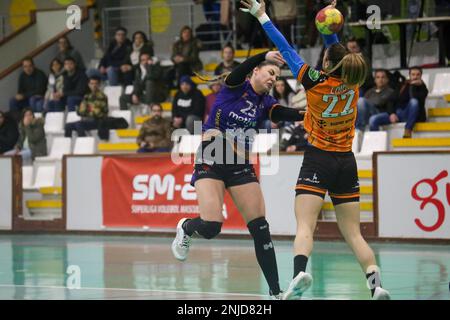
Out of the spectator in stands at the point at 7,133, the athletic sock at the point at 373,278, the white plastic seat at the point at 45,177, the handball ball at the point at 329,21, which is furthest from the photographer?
the spectator in stands at the point at 7,133

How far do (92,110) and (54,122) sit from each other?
1760mm

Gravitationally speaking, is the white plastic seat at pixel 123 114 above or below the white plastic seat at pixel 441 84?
below

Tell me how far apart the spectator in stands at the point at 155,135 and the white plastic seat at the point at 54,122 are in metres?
3.68

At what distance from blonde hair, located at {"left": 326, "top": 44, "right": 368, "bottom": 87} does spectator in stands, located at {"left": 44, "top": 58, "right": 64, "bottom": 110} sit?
15.0 meters

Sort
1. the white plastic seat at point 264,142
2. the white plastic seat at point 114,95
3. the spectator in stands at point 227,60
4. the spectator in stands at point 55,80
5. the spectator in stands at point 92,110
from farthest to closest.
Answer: the spectator in stands at point 55,80, the white plastic seat at point 114,95, the spectator in stands at point 92,110, the spectator in stands at point 227,60, the white plastic seat at point 264,142

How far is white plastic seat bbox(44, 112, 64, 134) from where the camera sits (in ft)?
75.5

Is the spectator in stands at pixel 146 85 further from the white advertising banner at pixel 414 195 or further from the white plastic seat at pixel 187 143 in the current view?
the white advertising banner at pixel 414 195

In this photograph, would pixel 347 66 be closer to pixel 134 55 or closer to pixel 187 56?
pixel 187 56

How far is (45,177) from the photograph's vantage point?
2119cm

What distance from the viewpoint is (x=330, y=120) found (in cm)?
906

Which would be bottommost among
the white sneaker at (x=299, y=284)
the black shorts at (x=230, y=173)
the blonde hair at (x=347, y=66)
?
the white sneaker at (x=299, y=284)

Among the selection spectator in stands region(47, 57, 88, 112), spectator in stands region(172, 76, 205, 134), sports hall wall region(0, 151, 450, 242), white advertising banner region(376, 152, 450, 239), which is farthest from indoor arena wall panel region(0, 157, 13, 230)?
white advertising banner region(376, 152, 450, 239)

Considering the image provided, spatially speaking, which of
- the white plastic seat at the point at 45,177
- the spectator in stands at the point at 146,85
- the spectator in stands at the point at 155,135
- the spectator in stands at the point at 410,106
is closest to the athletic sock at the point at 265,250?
the spectator in stands at the point at 410,106

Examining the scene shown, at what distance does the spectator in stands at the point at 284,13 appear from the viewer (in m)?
20.8
